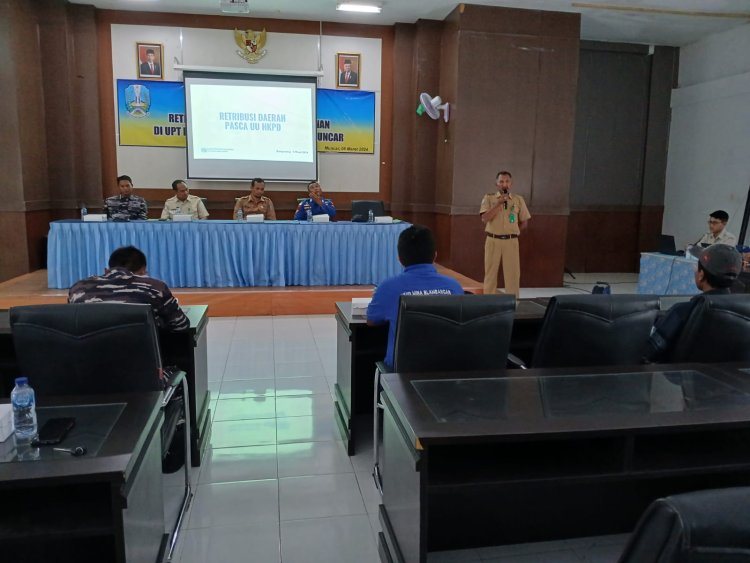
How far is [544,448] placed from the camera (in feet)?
5.41

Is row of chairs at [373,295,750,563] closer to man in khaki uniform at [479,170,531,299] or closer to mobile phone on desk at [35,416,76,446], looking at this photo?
mobile phone on desk at [35,416,76,446]

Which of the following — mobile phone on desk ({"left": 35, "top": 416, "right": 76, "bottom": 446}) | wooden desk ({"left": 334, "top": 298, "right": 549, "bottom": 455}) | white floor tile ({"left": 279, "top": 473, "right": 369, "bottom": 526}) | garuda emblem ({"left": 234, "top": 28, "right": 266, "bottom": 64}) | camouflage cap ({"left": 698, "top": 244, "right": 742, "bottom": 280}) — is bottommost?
white floor tile ({"left": 279, "top": 473, "right": 369, "bottom": 526})

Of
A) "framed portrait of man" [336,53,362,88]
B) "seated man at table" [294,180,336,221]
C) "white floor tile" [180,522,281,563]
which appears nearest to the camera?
"white floor tile" [180,522,281,563]

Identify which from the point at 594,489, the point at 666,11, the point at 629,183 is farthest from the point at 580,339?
the point at 629,183

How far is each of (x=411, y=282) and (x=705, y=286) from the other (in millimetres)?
1173

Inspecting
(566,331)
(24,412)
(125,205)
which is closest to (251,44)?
(125,205)

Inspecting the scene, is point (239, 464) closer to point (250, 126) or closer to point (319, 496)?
point (319, 496)

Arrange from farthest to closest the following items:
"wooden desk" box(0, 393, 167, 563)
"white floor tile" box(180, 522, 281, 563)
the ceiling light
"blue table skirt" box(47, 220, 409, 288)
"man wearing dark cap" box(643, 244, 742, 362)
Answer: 1. the ceiling light
2. "blue table skirt" box(47, 220, 409, 288)
3. "man wearing dark cap" box(643, 244, 742, 362)
4. "white floor tile" box(180, 522, 281, 563)
5. "wooden desk" box(0, 393, 167, 563)

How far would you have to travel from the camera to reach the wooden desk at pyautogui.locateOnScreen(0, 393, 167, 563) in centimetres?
119

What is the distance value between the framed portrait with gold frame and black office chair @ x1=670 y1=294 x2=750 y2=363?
6.99m

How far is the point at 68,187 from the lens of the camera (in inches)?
281

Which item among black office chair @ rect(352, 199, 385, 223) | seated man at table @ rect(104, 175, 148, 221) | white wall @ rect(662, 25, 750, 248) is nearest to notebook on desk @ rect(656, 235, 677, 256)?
white wall @ rect(662, 25, 750, 248)

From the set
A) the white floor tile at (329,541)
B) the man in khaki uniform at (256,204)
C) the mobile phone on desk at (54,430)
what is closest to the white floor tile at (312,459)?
the white floor tile at (329,541)

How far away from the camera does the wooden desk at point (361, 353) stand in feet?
9.01
